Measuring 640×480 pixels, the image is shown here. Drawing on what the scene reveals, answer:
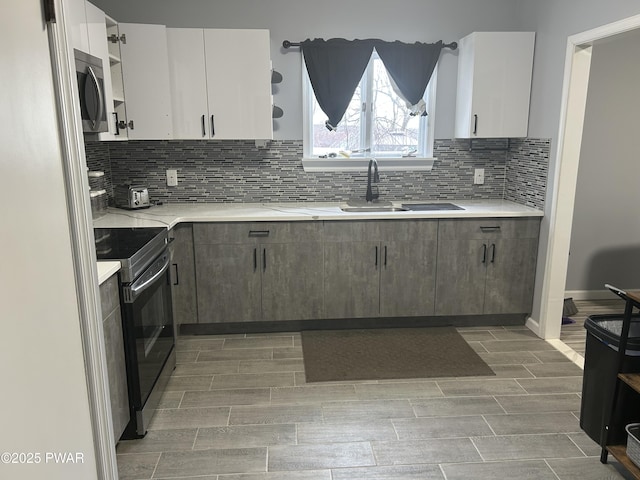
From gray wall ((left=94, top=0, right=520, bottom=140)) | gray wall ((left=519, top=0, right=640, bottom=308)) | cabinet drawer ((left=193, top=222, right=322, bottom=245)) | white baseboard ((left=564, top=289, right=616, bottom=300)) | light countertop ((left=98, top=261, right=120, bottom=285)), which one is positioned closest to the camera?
light countertop ((left=98, top=261, right=120, bottom=285))

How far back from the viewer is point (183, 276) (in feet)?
10.8

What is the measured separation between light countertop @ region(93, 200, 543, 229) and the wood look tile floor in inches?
35.7

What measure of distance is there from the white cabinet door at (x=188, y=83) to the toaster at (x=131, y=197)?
0.52 metres

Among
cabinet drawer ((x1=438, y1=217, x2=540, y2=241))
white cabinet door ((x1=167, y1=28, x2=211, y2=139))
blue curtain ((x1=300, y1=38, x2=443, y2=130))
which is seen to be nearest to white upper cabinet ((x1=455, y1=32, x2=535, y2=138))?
blue curtain ((x1=300, y1=38, x2=443, y2=130))

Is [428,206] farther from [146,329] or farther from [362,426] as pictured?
[146,329]

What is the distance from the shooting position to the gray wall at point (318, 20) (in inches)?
136

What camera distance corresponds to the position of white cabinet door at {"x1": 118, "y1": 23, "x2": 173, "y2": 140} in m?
3.12

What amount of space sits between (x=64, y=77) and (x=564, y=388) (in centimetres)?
283

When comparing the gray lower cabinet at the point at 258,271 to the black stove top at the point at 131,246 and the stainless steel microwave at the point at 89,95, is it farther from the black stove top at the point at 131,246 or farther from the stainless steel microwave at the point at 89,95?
the stainless steel microwave at the point at 89,95

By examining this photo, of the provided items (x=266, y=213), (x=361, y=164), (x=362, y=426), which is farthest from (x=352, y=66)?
(x=362, y=426)

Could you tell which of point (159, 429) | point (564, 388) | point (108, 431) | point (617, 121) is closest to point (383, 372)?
point (564, 388)

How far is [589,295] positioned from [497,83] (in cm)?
206

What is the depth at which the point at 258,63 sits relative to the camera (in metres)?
3.24

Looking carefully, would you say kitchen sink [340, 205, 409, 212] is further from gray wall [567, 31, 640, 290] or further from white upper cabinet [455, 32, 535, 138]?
gray wall [567, 31, 640, 290]
